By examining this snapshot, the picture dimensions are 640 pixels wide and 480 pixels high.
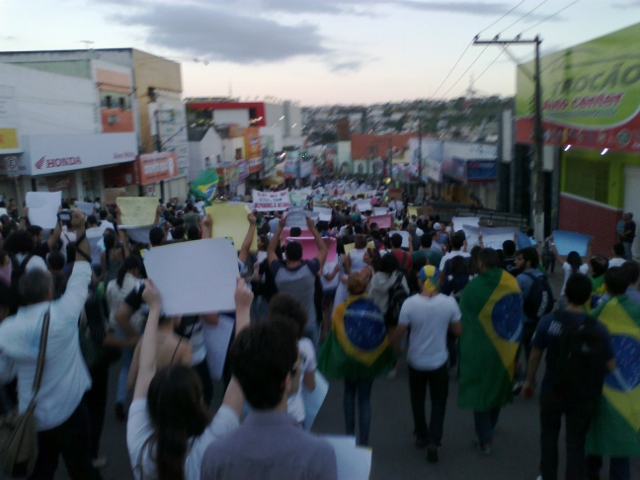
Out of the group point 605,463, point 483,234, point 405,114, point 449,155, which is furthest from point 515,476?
point 405,114

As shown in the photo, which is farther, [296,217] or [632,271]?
[296,217]

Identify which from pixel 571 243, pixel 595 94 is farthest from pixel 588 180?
pixel 571 243

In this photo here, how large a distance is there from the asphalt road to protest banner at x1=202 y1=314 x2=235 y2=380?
1117 millimetres

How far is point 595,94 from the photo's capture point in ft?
51.0

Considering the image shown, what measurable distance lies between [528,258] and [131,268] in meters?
3.62

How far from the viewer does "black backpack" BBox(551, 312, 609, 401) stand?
3887 mm

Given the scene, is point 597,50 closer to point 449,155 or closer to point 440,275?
point 440,275

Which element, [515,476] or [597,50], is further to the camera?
[597,50]

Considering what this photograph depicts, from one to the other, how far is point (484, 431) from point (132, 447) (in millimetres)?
3453

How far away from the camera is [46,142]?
22234 millimetres

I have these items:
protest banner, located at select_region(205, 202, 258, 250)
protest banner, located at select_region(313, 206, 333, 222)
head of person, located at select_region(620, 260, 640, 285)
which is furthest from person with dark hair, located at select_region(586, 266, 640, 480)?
protest banner, located at select_region(313, 206, 333, 222)

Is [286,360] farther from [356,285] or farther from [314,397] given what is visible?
[356,285]

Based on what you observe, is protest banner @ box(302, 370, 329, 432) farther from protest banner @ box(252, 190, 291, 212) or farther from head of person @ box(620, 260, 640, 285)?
protest banner @ box(252, 190, 291, 212)

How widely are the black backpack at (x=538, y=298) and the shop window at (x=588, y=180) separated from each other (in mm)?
12733
